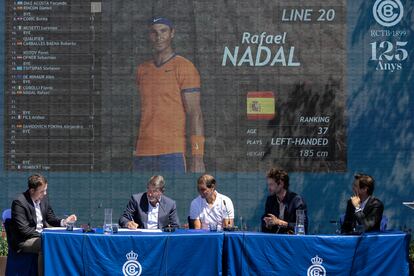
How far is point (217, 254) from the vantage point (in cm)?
836

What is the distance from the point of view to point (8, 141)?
1263 centimetres

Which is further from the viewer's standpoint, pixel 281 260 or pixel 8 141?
pixel 8 141

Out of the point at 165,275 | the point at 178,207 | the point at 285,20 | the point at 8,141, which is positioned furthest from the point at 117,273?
the point at 285,20

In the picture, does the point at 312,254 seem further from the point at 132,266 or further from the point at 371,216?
the point at 132,266

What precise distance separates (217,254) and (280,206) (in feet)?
4.49

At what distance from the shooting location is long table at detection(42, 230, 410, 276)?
834cm

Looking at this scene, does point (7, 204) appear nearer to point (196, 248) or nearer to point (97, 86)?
point (97, 86)

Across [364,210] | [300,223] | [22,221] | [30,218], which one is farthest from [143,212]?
[364,210]

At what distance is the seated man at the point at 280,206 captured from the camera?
29.7 feet

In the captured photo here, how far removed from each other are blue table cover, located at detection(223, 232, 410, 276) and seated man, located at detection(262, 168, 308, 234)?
0.66 m

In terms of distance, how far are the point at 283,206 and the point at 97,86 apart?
15.0ft

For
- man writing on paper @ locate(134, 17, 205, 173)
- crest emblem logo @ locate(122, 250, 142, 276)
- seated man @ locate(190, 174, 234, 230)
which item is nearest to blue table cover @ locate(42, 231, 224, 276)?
crest emblem logo @ locate(122, 250, 142, 276)

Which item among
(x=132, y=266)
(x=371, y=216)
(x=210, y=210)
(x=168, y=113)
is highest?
(x=168, y=113)

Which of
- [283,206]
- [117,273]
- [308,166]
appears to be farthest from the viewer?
[308,166]
